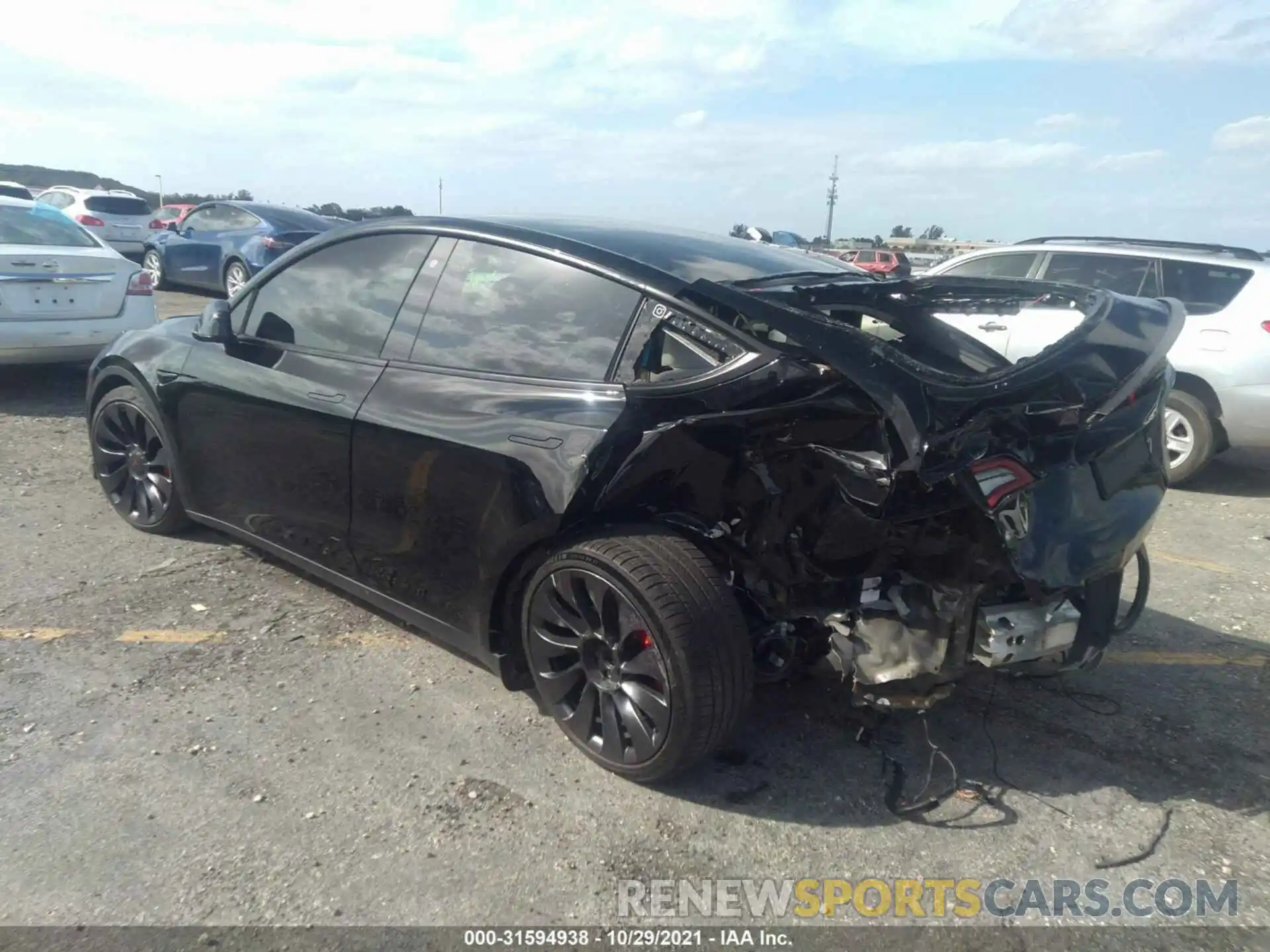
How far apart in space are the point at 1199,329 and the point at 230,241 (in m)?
11.8

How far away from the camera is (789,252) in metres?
4.16

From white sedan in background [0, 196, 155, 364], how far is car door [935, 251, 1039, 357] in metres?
5.89

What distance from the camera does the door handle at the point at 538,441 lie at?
9.85 feet

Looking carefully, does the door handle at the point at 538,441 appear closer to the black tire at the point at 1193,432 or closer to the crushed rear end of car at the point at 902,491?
the crushed rear end of car at the point at 902,491

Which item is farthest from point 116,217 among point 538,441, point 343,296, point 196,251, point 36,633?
point 538,441

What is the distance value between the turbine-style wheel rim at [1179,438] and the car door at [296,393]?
5470 mm

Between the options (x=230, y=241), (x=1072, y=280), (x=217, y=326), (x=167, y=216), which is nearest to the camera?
(x=217, y=326)

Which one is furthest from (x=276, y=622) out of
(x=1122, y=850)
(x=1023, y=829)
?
(x=1122, y=850)

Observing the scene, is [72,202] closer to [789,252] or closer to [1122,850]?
[789,252]

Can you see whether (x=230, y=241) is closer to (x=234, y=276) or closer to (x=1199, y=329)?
(x=234, y=276)

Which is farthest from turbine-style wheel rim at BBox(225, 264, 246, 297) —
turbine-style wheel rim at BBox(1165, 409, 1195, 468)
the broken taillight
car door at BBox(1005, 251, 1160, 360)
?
the broken taillight

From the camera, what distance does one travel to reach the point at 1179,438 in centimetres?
680

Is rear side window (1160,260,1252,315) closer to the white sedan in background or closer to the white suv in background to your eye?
the white sedan in background

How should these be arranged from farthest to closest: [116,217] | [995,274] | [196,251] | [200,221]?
[116,217] → [200,221] → [196,251] → [995,274]
